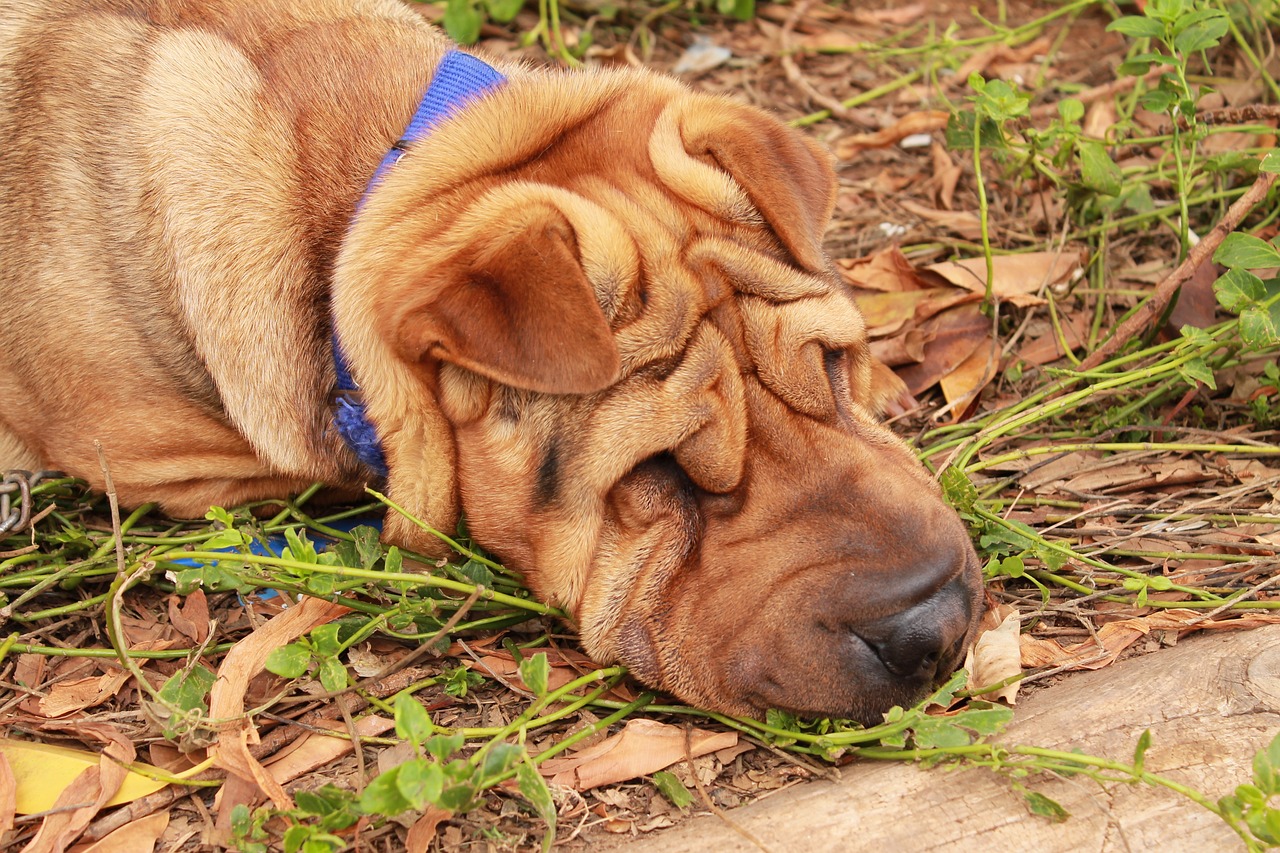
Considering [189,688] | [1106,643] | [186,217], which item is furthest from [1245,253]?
[189,688]

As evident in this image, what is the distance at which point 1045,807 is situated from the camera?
2.70 m

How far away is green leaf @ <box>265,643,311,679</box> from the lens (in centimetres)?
317

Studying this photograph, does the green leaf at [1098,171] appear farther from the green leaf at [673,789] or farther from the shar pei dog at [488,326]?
the green leaf at [673,789]

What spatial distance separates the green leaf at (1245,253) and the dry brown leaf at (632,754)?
2387 millimetres

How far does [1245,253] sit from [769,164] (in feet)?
5.77

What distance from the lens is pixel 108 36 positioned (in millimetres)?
4102

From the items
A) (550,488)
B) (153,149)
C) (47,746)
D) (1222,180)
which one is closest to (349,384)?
(550,488)

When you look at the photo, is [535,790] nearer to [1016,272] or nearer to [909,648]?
[909,648]

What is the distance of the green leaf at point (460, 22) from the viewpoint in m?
6.30

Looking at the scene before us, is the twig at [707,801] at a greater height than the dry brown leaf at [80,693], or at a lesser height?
greater

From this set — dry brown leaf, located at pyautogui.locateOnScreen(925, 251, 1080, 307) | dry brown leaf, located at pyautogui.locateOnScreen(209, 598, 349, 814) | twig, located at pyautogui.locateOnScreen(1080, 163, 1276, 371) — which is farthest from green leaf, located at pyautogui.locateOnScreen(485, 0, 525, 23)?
dry brown leaf, located at pyautogui.locateOnScreen(209, 598, 349, 814)

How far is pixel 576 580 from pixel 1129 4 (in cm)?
564

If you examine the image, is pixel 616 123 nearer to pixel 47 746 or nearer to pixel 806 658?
pixel 806 658

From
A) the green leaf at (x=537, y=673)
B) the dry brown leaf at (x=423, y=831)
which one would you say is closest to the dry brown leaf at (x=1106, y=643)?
the green leaf at (x=537, y=673)
